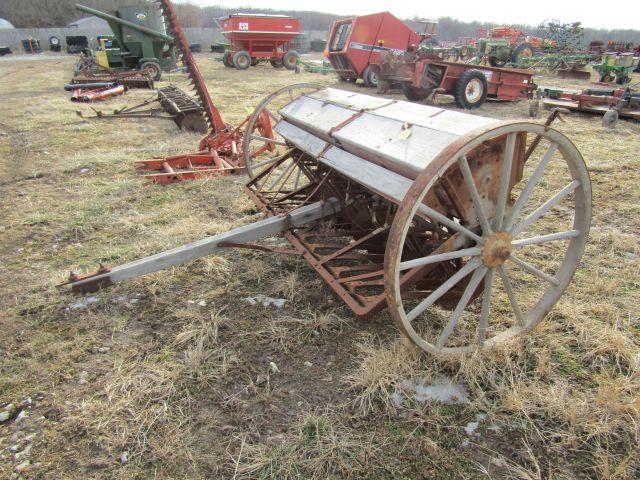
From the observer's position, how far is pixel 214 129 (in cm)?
638

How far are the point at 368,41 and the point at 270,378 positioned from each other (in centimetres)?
1257

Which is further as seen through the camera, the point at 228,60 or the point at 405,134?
the point at 228,60

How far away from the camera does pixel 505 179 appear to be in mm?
2072

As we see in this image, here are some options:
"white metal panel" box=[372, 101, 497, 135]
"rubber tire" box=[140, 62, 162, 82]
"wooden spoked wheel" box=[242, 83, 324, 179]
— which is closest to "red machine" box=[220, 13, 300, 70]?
"rubber tire" box=[140, 62, 162, 82]

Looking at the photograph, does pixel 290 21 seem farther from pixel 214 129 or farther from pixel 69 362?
pixel 69 362

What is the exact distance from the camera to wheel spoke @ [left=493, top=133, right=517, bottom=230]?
1974 millimetres

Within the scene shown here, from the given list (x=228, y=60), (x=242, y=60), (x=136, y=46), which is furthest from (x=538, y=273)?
(x=228, y=60)

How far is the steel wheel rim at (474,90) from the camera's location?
10.1m

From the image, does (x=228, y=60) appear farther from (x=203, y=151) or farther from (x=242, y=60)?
(x=203, y=151)

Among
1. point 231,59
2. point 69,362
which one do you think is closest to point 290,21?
point 231,59

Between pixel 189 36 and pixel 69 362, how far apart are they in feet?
141

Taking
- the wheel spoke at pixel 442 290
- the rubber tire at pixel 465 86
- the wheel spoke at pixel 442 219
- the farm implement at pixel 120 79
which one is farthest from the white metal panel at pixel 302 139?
the farm implement at pixel 120 79

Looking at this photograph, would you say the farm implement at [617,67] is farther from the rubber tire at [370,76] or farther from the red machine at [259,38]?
the red machine at [259,38]

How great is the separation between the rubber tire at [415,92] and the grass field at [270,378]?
800 centimetres
